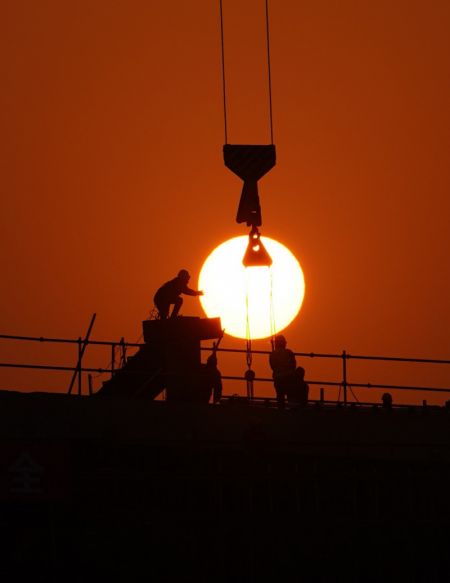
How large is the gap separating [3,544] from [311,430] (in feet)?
20.0

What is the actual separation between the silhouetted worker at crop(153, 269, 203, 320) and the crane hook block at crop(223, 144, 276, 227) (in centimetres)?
186

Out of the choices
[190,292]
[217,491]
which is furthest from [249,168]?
[217,491]

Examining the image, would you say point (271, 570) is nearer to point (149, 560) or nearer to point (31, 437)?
point (149, 560)

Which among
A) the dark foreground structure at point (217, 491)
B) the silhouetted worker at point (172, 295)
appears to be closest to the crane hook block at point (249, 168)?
the silhouetted worker at point (172, 295)

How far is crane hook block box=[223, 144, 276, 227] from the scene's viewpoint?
32.1 m

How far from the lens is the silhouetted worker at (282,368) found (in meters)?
31.8

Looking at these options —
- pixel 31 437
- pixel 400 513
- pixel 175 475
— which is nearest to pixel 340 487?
pixel 400 513

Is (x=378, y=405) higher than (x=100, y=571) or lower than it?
higher

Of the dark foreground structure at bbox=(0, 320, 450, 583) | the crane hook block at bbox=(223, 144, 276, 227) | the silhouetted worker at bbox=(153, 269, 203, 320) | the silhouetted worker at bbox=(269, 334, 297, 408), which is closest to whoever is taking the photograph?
the dark foreground structure at bbox=(0, 320, 450, 583)

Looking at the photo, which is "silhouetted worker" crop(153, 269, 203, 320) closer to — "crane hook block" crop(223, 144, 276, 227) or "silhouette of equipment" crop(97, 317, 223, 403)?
"silhouette of equipment" crop(97, 317, 223, 403)

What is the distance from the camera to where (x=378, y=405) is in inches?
1305

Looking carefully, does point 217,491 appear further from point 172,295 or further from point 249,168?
point 249,168

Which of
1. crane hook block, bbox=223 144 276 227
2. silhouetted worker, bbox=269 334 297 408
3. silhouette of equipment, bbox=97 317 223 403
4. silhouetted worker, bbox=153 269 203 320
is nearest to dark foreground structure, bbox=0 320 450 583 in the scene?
silhouette of equipment, bbox=97 317 223 403

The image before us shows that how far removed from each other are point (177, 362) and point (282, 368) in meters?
2.02
